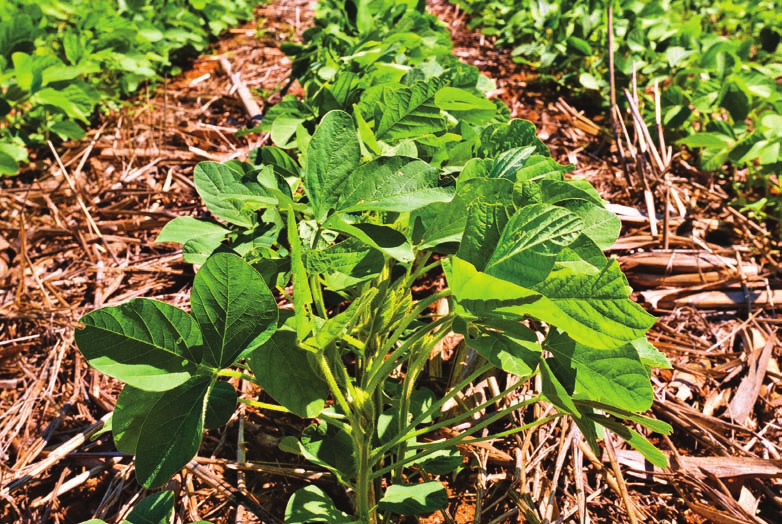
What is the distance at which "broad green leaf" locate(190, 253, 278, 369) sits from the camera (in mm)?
804

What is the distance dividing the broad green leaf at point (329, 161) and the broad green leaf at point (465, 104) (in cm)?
34

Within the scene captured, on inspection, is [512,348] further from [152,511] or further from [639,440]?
[152,511]

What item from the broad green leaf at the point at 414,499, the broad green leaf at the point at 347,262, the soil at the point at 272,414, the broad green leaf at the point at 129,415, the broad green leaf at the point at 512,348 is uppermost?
the broad green leaf at the point at 347,262

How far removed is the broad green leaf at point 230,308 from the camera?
804 millimetres

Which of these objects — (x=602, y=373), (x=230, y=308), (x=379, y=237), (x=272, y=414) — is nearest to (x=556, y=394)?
(x=602, y=373)

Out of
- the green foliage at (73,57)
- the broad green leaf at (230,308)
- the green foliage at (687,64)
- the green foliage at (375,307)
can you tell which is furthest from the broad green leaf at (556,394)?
the green foliage at (73,57)

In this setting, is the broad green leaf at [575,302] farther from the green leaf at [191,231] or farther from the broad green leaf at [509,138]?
the green leaf at [191,231]

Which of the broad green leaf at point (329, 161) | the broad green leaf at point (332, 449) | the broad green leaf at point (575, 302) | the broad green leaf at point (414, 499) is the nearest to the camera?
the broad green leaf at point (575, 302)

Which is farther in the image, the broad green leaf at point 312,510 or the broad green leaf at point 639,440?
the broad green leaf at point 312,510

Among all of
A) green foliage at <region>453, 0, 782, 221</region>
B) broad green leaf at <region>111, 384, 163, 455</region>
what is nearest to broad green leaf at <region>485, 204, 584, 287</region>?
broad green leaf at <region>111, 384, 163, 455</region>

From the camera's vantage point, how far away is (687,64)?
9.87 feet

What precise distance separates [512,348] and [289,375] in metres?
0.34

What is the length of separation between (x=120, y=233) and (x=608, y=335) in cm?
197

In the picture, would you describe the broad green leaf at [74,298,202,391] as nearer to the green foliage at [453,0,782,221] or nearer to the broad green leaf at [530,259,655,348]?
the broad green leaf at [530,259,655,348]
